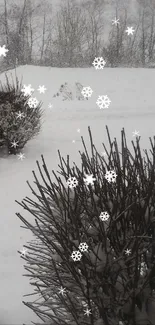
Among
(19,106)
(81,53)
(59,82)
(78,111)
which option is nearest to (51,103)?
(78,111)

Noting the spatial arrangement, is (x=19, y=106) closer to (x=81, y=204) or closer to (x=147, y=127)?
(x=147, y=127)

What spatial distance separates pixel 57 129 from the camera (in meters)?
12.8

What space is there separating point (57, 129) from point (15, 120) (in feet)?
11.4

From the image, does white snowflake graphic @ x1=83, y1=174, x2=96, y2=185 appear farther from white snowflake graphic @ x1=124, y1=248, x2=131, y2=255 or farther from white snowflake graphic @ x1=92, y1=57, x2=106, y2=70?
white snowflake graphic @ x1=92, y1=57, x2=106, y2=70

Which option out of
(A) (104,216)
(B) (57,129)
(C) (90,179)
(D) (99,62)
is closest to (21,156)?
(B) (57,129)

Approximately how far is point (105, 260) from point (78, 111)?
13.8 m

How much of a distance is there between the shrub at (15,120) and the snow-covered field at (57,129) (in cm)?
43

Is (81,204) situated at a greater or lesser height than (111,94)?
lesser

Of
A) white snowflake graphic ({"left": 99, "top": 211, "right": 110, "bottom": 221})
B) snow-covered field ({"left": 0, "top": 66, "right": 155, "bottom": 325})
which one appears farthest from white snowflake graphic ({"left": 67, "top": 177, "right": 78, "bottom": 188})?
snow-covered field ({"left": 0, "top": 66, "right": 155, "bottom": 325})

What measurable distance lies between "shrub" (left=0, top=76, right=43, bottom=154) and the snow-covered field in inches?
16.8

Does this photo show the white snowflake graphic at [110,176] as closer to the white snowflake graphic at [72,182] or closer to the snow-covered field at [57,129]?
the white snowflake graphic at [72,182]

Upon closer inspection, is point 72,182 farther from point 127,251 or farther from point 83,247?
point 127,251

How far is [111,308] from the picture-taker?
2566mm

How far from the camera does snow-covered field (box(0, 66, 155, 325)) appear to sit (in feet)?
16.4
